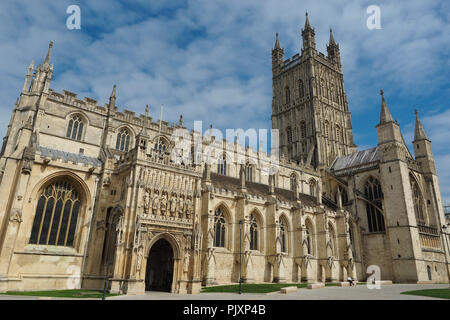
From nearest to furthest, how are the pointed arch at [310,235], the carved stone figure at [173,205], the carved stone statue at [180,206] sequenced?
the carved stone figure at [173,205], the carved stone statue at [180,206], the pointed arch at [310,235]

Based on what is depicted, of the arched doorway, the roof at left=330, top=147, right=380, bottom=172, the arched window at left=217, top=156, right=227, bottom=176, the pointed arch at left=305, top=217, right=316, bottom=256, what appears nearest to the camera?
the arched doorway

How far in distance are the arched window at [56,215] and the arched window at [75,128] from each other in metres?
7.73

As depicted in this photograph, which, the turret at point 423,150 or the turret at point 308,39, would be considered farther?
the turret at point 308,39

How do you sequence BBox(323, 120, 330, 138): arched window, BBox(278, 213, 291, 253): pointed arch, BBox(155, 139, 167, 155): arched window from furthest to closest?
1. BBox(323, 120, 330, 138): arched window
2. BBox(155, 139, 167, 155): arched window
3. BBox(278, 213, 291, 253): pointed arch

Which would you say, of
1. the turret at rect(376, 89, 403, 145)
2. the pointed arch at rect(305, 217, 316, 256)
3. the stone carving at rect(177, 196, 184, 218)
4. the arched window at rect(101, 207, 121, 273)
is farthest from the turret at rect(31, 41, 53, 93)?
the turret at rect(376, 89, 403, 145)

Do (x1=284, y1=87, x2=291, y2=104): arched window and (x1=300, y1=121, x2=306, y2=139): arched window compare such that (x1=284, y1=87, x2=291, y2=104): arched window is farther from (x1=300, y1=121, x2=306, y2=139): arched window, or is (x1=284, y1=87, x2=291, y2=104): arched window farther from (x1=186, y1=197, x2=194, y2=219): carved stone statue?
(x1=186, y1=197, x2=194, y2=219): carved stone statue

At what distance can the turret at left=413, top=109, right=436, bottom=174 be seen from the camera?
151ft

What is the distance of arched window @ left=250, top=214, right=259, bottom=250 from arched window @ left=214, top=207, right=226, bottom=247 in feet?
10.8

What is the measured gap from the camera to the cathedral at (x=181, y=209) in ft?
73.6

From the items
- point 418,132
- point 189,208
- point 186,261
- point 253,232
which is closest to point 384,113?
point 418,132

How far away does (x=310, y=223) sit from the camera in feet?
120

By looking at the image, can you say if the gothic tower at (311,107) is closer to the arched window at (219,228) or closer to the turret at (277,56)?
the turret at (277,56)

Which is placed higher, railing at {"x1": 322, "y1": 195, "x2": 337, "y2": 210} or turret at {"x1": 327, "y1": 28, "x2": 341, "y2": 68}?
turret at {"x1": 327, "y1": 28, "x2": 341, "y2": 68}

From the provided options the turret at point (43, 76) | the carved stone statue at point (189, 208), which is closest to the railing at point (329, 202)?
the carved stone statue at point (189, 208)
